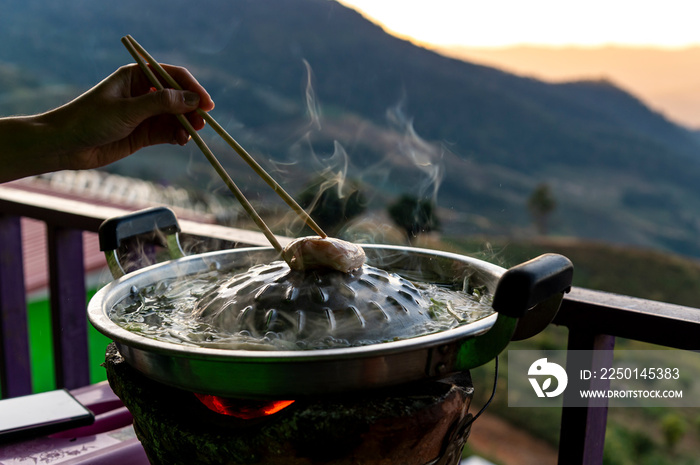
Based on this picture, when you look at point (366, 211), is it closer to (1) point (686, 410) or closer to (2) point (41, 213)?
(2) point (41, 213)

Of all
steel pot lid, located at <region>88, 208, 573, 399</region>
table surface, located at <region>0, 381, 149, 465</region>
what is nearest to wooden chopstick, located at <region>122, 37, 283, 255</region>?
steel pot lid, located at <region>88, 208, 573, 399</region>

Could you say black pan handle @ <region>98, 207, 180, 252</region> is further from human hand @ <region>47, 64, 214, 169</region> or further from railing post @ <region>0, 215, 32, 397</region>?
railing post @ <region>0, 215, 32, 397</region>

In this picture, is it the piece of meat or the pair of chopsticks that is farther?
the pair of chopsticks

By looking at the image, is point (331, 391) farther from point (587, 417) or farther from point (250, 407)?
point (587, 417)

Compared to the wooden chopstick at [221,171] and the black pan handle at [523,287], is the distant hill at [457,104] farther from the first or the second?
the black pan handle at [523,287]

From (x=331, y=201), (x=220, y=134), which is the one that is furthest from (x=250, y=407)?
(x=331, y=201)

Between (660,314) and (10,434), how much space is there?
2174 millimetres

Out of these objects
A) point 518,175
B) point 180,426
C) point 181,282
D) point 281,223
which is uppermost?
point 281,223

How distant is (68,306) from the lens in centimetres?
333

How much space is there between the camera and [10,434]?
1.95 metres

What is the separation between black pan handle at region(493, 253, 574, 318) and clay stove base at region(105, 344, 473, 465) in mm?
264

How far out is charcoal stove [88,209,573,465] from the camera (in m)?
1.12

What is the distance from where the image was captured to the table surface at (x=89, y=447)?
186cm

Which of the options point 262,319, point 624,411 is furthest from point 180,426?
point 624,411
